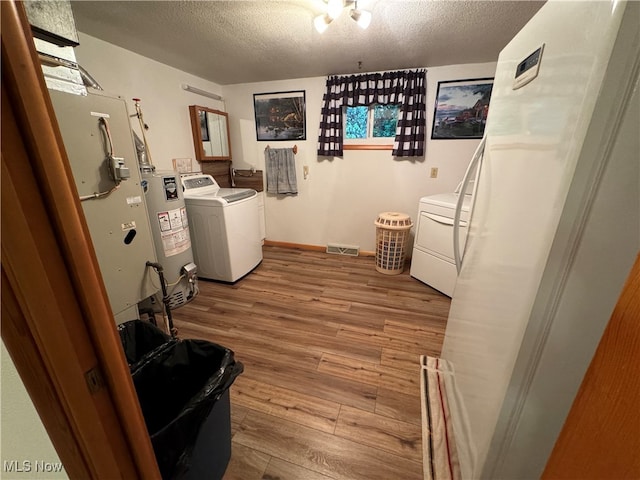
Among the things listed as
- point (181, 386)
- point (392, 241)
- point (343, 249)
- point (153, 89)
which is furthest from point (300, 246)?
point (181, 386)

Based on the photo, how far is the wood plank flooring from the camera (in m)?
1.10

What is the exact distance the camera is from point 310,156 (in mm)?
3246

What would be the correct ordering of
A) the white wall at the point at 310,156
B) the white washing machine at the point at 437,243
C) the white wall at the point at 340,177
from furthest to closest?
the white wall at the point at 340,177, the white wall at the point at 310,156, the white washing machine at the point at 437,243

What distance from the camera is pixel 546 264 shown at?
57 centimetres

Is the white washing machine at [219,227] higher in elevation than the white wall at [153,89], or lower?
lower

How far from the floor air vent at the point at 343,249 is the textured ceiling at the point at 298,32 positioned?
211cm

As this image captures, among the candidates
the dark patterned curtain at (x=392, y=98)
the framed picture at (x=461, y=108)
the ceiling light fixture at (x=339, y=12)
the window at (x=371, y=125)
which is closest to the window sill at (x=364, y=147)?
the window at (x=371, y=125)

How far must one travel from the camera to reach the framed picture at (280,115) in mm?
3107

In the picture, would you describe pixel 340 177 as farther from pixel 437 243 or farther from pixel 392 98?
pixel 437 243

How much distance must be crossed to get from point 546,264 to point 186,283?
2441mm

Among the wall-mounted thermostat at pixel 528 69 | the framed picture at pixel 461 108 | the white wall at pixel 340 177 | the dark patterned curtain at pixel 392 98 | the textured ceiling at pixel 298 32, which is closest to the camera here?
the wall-mounted thermostat at pixel 528 69

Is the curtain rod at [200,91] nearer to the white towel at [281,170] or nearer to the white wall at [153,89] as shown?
the white wall at [153,89]

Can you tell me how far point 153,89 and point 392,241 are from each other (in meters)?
2.89

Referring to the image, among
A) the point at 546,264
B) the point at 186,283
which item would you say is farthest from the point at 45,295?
the point at 186,283
